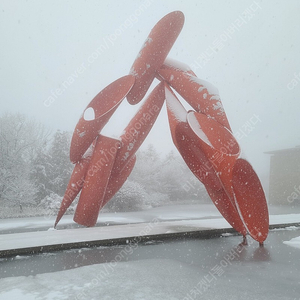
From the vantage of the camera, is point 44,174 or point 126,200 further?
point 44,174

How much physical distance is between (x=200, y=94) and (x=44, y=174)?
1447 centimetres

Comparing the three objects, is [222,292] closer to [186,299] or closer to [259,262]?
[186,299]

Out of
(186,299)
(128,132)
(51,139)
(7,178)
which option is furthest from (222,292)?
(51,139)

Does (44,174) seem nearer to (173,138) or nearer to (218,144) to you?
(173,138)

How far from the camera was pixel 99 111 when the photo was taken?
7004 millimetres

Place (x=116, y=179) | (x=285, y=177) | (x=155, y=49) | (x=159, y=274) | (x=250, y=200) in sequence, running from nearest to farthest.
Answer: (x=159, y=274), (x=250, y=200), (x=155, y=49), (x=116, y=179), (x=285, y=177)

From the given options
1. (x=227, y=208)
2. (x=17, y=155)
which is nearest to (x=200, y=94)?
(x=227, y=208)

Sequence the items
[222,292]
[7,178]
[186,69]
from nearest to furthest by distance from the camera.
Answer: [222,292]
[186,69]
[7,178]

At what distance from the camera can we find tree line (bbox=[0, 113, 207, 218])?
53.5 ft

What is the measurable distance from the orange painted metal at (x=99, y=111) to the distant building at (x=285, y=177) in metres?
21.2

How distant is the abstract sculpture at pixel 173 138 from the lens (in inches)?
229

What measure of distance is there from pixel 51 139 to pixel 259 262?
1876 centimetres

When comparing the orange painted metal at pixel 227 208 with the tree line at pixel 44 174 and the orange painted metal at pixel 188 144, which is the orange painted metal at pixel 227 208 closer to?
the orange painted metal at pixel 188 144

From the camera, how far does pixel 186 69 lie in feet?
A: 24.3
